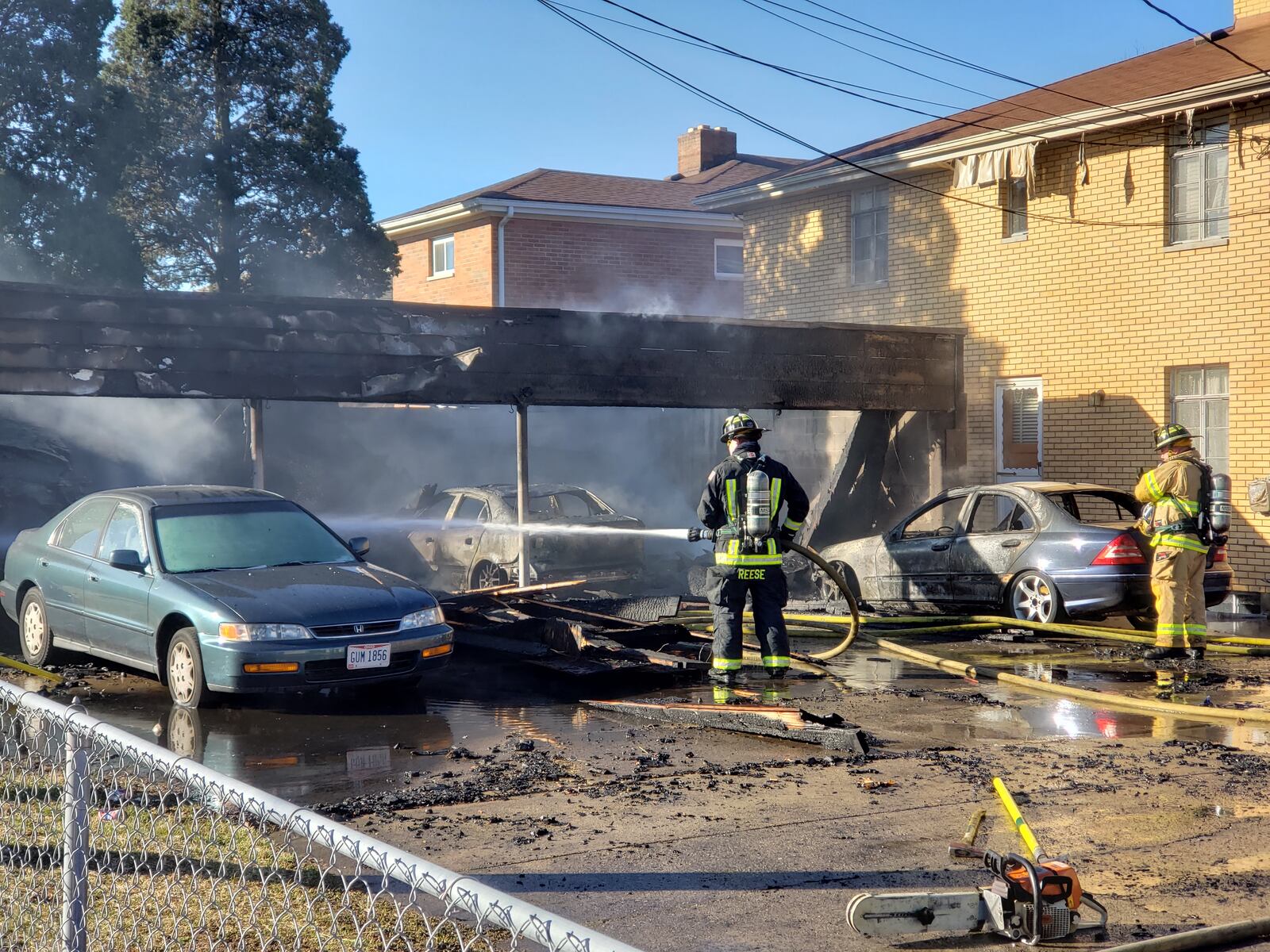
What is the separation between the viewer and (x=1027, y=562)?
12.4 m

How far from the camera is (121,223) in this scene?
23828 mm

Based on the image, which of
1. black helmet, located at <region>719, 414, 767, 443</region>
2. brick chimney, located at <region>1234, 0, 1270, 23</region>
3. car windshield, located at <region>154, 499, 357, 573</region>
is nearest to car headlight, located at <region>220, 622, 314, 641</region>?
car windshield, located at <region>154, 499, 357, 573</region>

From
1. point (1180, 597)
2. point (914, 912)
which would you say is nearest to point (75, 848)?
point (914, 912)

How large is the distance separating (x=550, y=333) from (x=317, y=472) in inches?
444

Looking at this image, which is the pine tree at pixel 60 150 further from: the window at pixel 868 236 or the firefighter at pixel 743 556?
the firefighter at pixel 743 556

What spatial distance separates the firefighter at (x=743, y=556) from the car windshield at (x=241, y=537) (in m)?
2.76

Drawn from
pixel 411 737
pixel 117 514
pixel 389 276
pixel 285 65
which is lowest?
pixel 411 737

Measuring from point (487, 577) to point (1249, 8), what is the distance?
13309 mm

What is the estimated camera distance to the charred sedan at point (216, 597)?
812 cm

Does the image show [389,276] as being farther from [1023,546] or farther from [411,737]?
[411,737]

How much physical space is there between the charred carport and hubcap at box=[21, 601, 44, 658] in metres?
2.14

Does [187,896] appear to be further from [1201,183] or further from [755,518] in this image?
[1201,183]

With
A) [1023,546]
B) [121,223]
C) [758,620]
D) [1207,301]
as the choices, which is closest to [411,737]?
[758,620]

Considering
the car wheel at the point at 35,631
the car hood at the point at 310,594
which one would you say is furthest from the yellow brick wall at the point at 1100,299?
the car wheel at the point at 35,631
